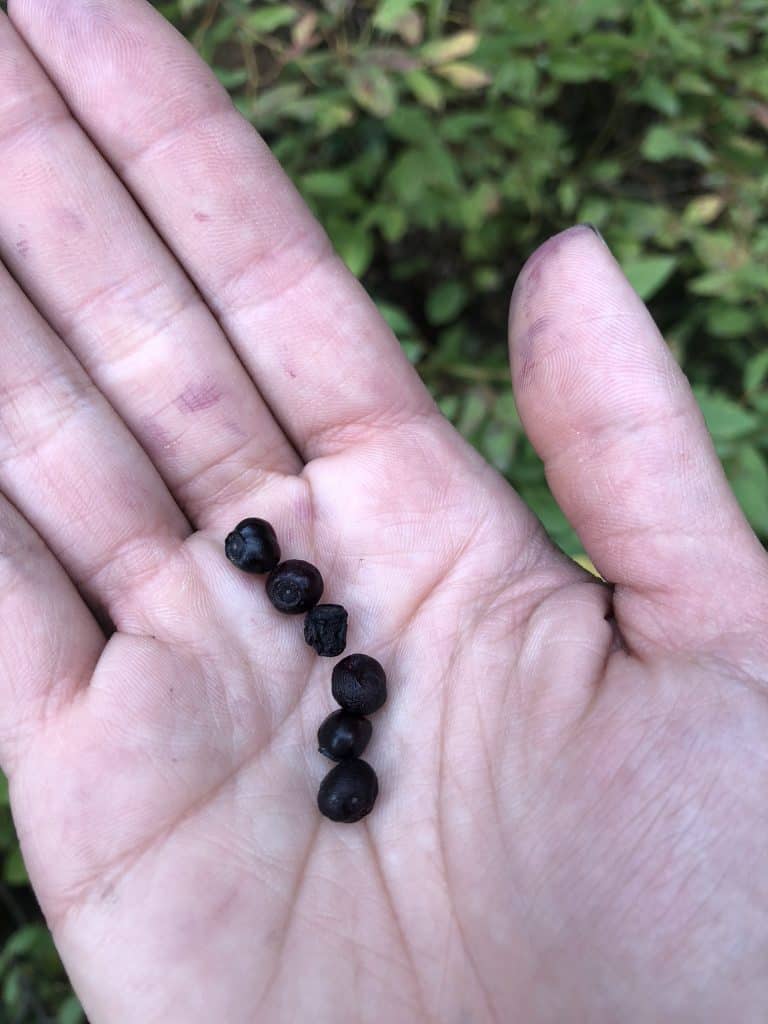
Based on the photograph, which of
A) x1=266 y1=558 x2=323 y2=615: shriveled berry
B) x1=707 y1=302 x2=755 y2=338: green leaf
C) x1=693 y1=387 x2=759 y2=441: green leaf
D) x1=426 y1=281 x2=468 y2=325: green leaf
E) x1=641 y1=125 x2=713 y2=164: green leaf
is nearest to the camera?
x1=266 y1=558 x2=323 y2=615: shriveled berry

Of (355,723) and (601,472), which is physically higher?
(601,472)

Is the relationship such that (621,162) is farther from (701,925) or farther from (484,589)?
(701,925)

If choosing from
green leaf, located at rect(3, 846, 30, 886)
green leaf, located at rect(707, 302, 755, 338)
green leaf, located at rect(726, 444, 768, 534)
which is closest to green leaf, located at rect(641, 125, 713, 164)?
green leaf, located at rect(707, 302, 755, 338)

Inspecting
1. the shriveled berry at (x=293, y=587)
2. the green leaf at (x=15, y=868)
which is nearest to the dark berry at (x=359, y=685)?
the shriveled berry at (x=293, y=587)

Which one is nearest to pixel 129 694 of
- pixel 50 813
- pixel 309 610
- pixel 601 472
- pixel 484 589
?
pixel 50 813

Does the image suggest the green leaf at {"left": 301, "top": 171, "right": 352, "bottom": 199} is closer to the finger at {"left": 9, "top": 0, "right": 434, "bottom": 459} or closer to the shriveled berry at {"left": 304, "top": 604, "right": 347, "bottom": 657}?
the finger at {"left": 9, "top": 0, "right": 434, "bottom": 459}

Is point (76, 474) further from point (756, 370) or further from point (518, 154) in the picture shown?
point (756, 370)
